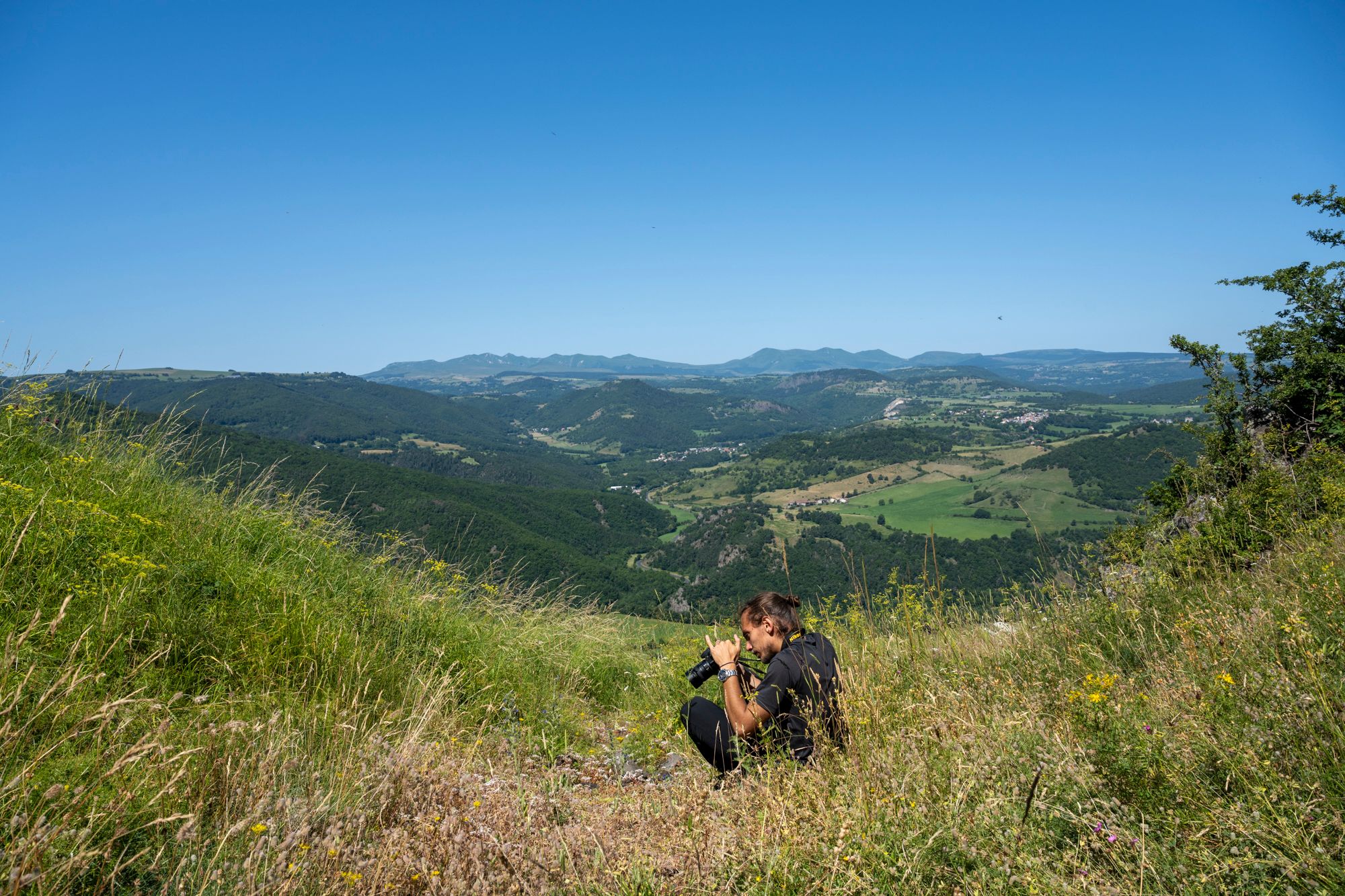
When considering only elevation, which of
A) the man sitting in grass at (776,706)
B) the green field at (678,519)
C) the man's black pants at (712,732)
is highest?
the man sitting in grass at (776,706)

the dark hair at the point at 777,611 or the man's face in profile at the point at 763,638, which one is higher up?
the dark hair at the point at 777,611

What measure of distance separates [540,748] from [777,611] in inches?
69.1

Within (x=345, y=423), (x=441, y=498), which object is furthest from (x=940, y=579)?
(x=345, y=423)

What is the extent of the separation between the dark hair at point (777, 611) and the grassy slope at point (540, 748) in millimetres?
510

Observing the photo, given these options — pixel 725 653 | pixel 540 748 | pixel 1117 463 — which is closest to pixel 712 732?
pixel 725 653

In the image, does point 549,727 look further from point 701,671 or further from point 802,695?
point 802,695

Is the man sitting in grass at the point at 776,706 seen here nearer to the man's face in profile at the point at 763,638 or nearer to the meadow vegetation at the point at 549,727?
the man's face in profile at the point at 763,638

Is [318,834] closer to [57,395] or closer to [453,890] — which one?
[453,890]

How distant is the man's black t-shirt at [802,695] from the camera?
3131 mm

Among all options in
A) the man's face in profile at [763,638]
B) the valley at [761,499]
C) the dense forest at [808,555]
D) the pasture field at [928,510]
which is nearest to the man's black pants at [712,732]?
the man's face in profile at [763,638]

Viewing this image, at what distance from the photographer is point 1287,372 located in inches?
402

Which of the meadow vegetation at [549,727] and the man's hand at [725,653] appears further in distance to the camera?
the man's hand at [725,653]

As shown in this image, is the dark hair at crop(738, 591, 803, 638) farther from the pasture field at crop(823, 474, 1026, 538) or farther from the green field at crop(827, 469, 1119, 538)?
the pasture field at crop(823, 474, 1026, 538)

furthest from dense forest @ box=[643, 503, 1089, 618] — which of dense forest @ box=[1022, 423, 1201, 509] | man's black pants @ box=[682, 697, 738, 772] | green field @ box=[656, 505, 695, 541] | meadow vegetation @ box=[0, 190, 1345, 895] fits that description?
man's black pants @ box=[682, 697, 738, 772]
